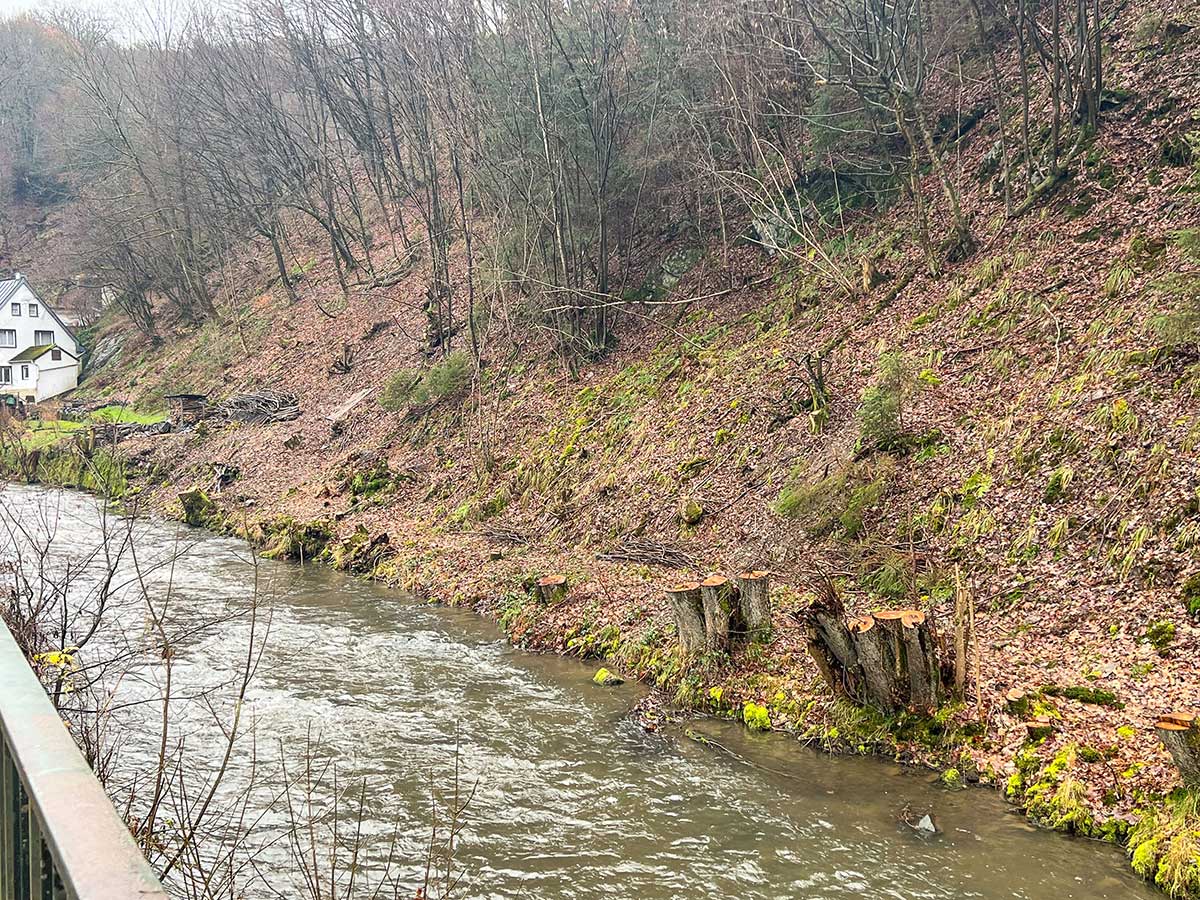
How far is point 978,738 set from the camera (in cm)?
768

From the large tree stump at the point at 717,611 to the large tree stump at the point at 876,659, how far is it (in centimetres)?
181

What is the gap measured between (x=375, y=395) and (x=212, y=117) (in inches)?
801

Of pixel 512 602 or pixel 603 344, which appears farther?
pixel 603 344

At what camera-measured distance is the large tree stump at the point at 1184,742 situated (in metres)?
6.09

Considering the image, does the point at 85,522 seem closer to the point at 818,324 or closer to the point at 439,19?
the point at 439,19

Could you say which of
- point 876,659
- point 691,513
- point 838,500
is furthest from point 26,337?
point 876,659

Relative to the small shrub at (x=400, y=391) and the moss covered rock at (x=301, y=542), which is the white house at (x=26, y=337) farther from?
the moss covered rock at (x=301, y=542)

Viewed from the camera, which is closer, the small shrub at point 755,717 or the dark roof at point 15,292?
the small shrub at point 755,717

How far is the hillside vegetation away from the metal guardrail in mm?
4553

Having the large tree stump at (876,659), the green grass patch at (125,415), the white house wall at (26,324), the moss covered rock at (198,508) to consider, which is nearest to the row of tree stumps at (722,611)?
the large tree stump at (876,659)

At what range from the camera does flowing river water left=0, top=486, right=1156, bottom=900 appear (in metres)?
6.23

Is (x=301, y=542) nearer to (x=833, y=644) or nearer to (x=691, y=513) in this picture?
(x=691, y=513)

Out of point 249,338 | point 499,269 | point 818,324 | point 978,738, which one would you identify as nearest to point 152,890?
point 978,738

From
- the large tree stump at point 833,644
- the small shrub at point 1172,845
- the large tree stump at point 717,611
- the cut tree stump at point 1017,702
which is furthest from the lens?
the large tree stump at point 717,611
